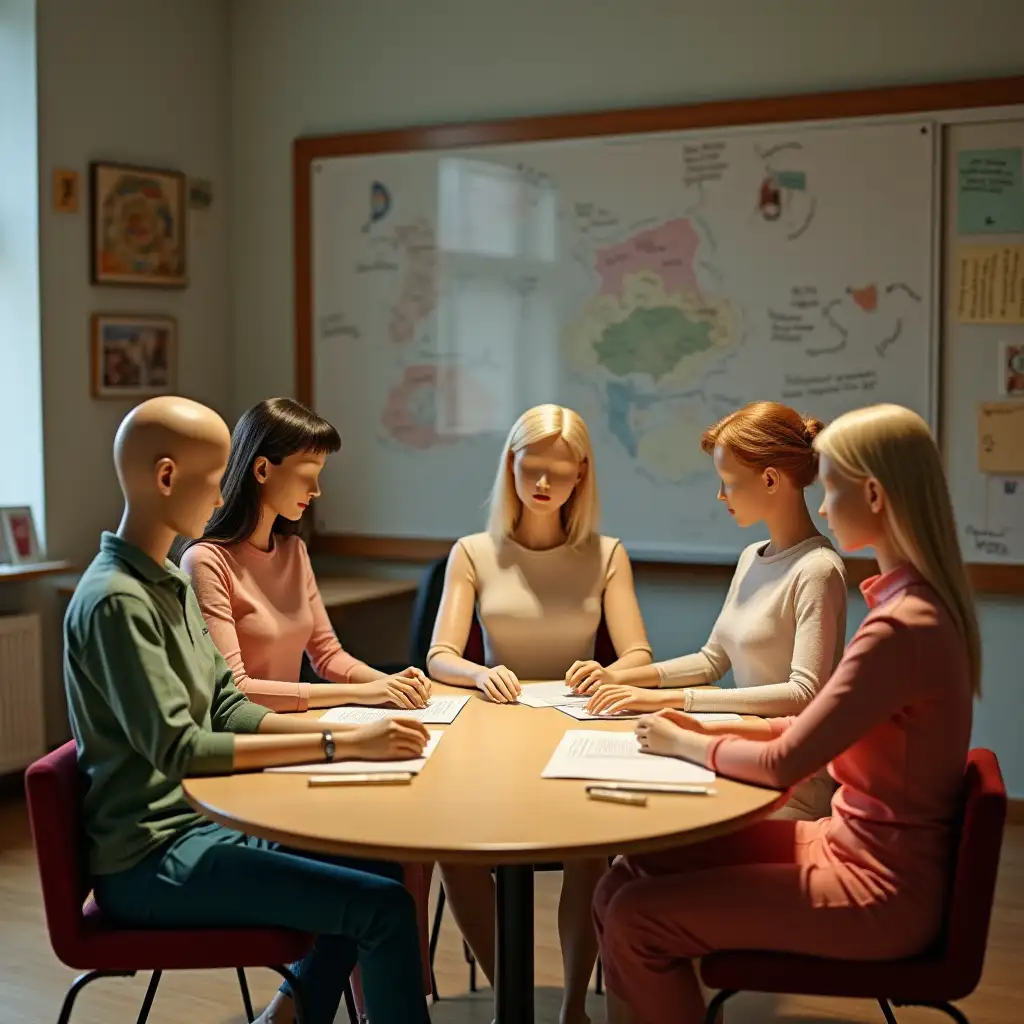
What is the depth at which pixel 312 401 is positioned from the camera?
4.99m

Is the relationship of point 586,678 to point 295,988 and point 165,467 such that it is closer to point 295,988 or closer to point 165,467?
point 295,988

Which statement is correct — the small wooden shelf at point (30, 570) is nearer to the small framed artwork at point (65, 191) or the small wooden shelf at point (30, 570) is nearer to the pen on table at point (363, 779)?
the small framed artwork at point (65, 191)

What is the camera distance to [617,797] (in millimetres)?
1916

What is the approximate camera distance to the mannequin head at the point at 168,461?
2.09m

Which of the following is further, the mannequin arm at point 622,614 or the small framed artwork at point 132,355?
the small framed artwork at point 132,355

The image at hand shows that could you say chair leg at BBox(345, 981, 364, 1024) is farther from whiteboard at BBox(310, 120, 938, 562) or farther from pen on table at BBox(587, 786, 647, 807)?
whiteboard at BBox(310, 120, 938, 562)

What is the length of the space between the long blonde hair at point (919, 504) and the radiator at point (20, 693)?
10.2 feet

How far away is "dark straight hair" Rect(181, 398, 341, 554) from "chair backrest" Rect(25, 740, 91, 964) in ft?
2.44

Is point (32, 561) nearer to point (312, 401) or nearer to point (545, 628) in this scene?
point (312, 401)

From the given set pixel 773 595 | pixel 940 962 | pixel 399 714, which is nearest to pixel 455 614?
pixel 399 714

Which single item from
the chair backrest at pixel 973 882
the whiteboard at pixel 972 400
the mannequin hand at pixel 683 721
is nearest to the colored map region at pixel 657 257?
the whiteboard at pixel 972 400

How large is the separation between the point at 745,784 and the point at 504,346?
9.38ft

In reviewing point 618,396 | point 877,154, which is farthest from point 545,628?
point 877,154

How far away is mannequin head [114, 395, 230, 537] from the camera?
82.3 inches
